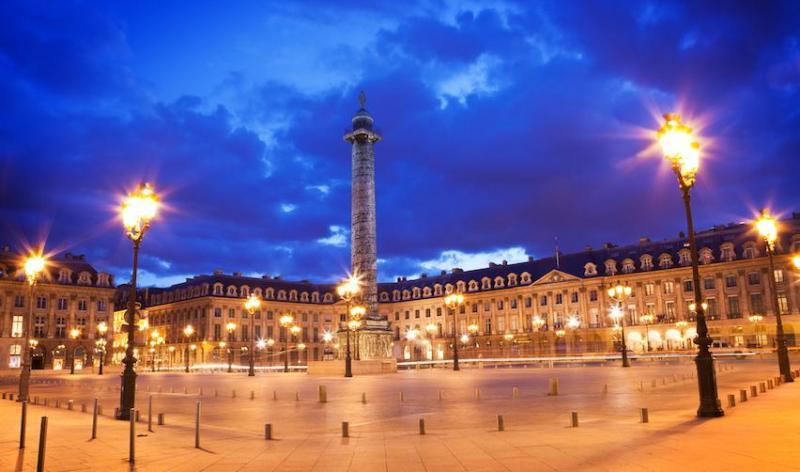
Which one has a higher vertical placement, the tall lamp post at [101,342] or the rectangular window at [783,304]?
the rectangular window at [783,304]

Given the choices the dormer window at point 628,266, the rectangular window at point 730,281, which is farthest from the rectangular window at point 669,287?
the rectangular window at point 730,281

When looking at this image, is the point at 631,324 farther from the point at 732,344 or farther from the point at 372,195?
the point at 372,195

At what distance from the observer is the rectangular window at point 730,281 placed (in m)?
77.0

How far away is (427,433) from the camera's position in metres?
13.6

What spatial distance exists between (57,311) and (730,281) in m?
90.9

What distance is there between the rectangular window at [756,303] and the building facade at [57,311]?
83.2 metres

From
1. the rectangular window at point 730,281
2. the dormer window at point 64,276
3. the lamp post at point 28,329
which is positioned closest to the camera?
the lamp post at point 28,329

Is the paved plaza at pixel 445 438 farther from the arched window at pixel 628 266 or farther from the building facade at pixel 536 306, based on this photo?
the arched window at pixel 628 266

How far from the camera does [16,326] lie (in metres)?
80.8

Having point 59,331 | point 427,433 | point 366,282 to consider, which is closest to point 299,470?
point 427,433

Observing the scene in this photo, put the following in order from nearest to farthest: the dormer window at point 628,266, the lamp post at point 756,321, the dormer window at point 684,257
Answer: the lamp post at point 756,321, the dormer window at point 684,257, the dormer window at point 628,266

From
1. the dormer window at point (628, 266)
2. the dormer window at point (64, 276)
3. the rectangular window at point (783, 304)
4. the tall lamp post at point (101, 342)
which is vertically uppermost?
the dormer window at point (64, 276)

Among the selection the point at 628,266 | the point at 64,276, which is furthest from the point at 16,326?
the point at 628,266

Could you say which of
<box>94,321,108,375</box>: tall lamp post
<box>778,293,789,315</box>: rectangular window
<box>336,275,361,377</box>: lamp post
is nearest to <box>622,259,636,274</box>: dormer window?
<box>778,293,789,315</box>: rectangular window
